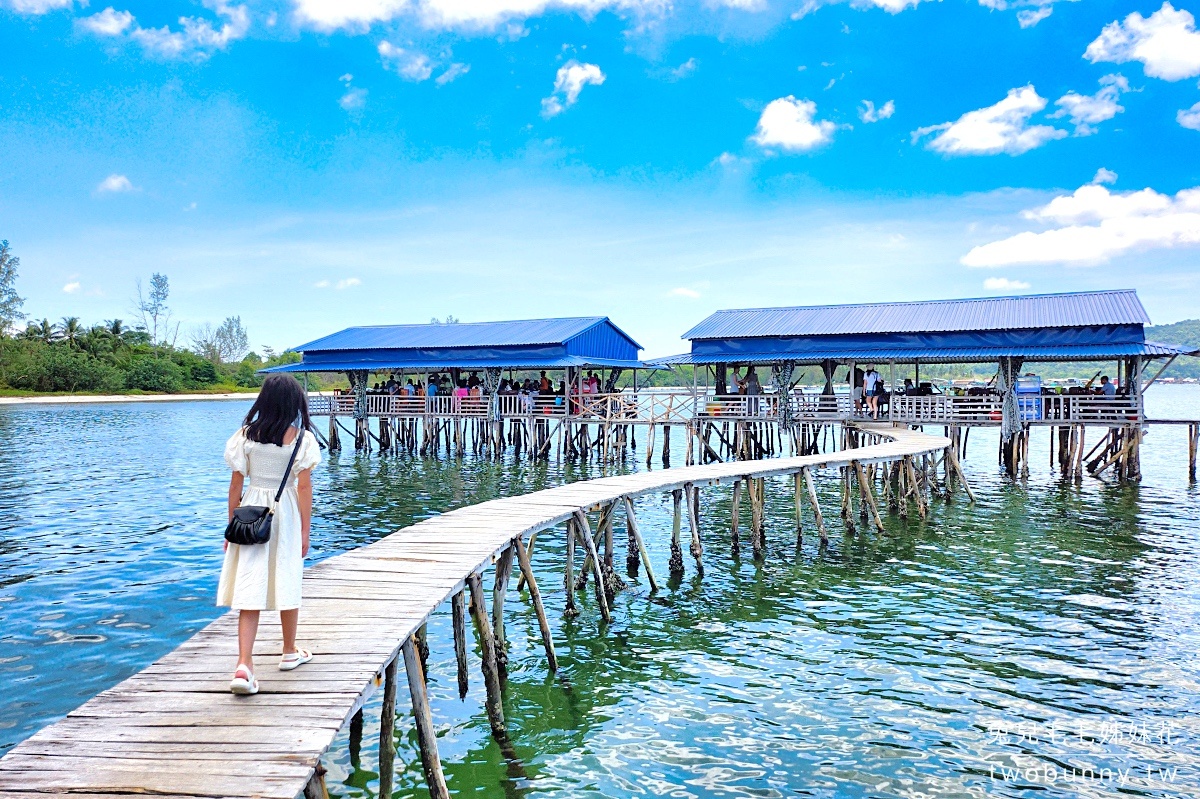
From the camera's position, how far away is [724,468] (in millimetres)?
15312

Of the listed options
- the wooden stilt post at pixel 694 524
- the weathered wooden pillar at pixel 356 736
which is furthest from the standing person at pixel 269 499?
the wooden stilt post at pixel 694 524

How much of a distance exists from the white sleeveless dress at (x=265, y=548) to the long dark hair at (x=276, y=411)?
0.06m

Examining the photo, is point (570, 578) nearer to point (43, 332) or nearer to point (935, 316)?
point (935, 316)

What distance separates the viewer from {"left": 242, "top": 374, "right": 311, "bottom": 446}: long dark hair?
5.02m

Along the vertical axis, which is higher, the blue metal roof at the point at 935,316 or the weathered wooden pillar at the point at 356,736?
the blue metal roof at the point at 935,316

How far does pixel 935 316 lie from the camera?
90.7 ft

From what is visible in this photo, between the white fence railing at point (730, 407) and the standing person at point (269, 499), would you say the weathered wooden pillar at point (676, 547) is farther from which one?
the white fence railing at point (730, 407)

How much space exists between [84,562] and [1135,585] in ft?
52.9

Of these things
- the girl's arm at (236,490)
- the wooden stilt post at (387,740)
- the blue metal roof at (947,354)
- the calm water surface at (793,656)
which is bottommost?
the calm water surface at (793,656)

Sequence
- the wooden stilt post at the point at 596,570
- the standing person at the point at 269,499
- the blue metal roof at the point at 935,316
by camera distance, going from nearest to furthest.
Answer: the standing person at the point at 269,499
the wooden stilt post at the point at 596,570
the blue metal roof at the point at 935,316

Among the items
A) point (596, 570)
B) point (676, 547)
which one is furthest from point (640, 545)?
point (596, 570)

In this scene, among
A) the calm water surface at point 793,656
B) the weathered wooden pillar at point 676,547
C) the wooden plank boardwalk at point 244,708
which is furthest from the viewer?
the weathered wooden pillar at point 676,547

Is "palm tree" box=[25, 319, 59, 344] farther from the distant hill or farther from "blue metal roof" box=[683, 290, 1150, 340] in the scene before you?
the distant hill

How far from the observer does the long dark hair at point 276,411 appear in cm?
502
